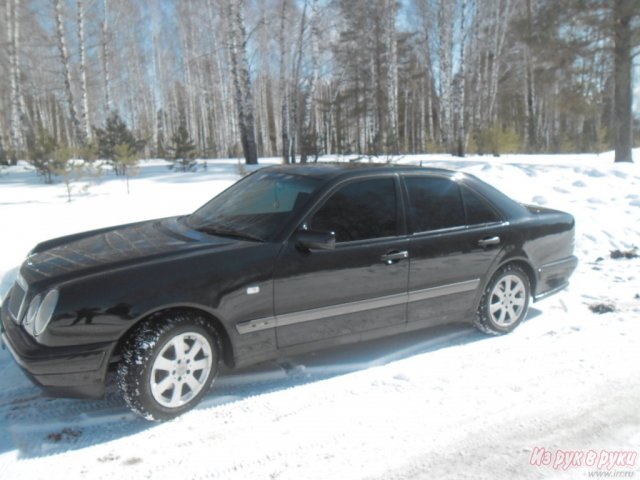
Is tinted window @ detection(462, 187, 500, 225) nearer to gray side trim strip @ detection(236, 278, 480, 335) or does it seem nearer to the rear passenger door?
the rear passenger door

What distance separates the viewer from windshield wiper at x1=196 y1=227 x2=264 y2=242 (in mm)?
3629

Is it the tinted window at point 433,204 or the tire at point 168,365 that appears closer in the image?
the tire at point 168,365

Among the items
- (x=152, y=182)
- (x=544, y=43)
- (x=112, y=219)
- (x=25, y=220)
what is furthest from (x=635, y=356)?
(x=544, y=43)

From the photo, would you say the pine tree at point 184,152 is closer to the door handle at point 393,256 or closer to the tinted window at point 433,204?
the tinted window at point 433,204

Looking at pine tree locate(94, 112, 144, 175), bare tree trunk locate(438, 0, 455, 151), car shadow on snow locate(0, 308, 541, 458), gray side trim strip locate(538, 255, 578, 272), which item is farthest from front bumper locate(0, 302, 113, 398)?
bare tree trunk locate(438, 0, 455, 151)

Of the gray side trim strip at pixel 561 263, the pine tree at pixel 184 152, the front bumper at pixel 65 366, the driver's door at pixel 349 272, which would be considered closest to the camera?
the front bumper at pixel 65 366

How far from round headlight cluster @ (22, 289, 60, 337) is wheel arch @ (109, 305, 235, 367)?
0.41m

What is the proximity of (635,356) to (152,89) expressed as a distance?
127ft

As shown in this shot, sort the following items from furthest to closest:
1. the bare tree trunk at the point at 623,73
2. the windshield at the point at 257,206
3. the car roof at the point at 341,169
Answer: the bare tree trunk at the point at 623,73, the car roof at the point at 341,169, the windshield at the point at 257,206

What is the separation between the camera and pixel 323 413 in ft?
10.9

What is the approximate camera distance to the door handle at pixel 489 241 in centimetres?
445

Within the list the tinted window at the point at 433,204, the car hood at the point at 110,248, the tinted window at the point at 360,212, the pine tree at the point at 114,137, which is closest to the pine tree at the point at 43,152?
the pine tree at the point at 114,137

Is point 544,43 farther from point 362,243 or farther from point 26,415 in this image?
point 26,415

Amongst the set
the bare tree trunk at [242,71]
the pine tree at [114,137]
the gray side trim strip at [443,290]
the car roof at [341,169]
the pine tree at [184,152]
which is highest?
the bare tree trunk at [242,71]
